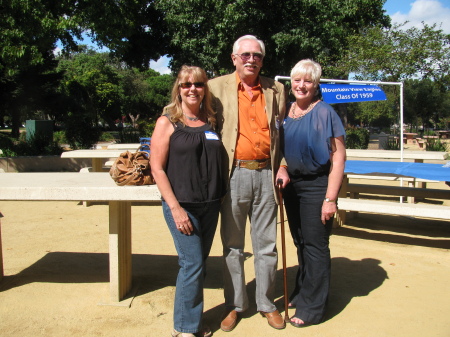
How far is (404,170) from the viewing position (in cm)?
A: 548

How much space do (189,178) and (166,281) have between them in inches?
64.5

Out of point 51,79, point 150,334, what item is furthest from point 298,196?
point 51,79

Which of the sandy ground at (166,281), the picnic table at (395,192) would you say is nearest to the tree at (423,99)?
the picnic table at (395,192)

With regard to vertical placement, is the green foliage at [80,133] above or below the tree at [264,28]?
below

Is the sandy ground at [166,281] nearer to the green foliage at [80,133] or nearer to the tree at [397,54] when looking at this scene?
the green foliage at [80,133]

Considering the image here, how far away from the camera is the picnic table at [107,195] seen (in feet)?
10.4

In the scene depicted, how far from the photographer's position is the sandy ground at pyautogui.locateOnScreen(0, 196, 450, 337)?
3.20 metres

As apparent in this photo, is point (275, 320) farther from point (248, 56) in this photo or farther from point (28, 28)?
point (28, 28)

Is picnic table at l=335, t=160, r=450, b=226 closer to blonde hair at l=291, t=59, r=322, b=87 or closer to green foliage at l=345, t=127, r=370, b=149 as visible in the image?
blonde hair at l=291, t=59, r=322, b=87

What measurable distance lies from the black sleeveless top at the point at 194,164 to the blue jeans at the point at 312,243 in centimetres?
71

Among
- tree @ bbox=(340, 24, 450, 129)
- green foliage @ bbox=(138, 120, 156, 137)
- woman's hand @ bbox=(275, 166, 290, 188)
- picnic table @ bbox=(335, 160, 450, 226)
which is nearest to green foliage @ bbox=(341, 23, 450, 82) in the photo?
tree @ bbox=(340, 24, 450, 129)

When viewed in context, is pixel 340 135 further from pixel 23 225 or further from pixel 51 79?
pixel 51 79

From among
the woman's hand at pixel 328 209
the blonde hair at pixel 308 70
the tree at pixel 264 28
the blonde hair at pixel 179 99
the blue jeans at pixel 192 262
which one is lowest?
the blue jeans at pixel 192 262

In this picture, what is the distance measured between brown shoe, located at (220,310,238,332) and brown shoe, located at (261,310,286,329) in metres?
0.23
